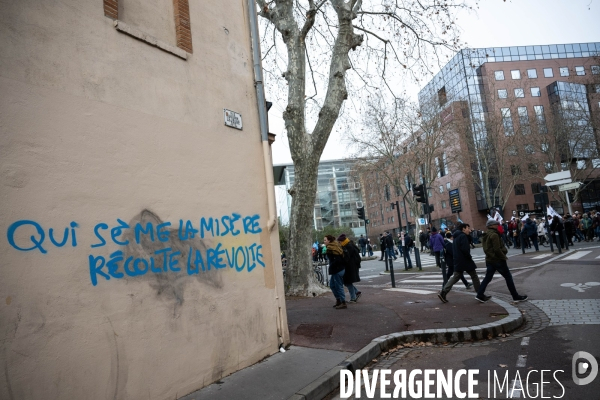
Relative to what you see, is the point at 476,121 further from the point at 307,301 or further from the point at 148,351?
the point at 148,351

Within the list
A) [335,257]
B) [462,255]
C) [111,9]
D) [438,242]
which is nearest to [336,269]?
[335,257]

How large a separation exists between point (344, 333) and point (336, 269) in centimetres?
266

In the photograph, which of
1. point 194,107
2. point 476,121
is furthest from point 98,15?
point 476,121

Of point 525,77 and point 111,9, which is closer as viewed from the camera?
point 111,9

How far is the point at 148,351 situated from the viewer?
4.45 meters

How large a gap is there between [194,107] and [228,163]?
0.90 m

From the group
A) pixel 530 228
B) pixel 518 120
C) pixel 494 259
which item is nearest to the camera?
pixel 494 259

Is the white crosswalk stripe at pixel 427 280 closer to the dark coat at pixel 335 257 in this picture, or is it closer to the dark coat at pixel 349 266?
the dark coat at pixel 349 266

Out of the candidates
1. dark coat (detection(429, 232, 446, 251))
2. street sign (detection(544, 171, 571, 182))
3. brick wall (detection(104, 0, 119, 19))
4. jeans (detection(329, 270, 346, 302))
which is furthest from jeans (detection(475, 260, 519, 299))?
street sign (detection(544, 171, 571, 182))

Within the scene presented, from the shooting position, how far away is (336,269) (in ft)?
31.3

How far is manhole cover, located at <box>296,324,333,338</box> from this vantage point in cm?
700

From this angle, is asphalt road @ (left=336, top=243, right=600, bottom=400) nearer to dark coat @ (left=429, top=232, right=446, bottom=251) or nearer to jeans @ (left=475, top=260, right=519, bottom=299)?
jeans @ (left=475, top=260, right=519, bottom=299)

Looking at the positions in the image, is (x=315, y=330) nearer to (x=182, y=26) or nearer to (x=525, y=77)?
(x=182, y=26)

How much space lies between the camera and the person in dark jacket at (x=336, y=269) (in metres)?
9.33
